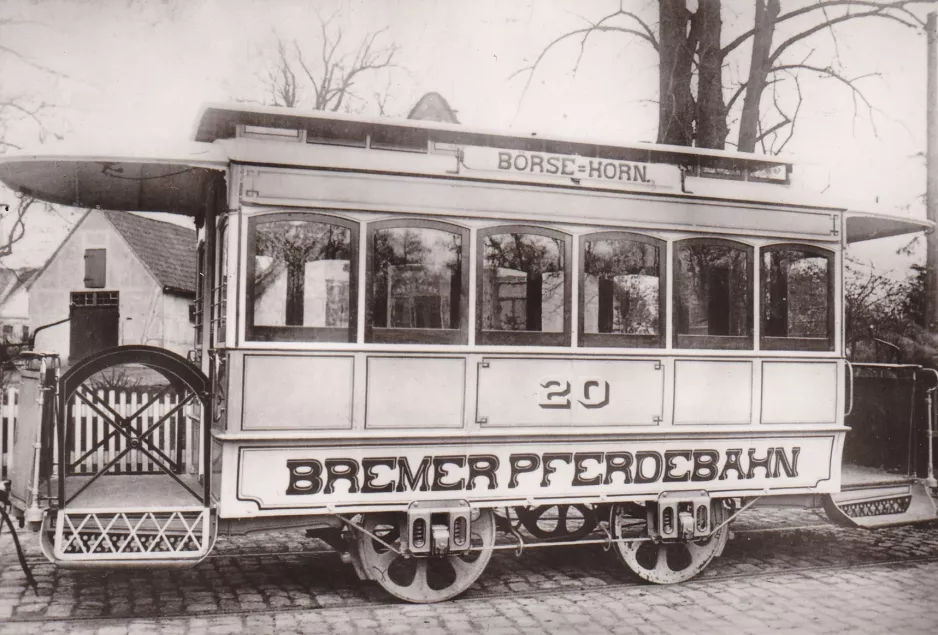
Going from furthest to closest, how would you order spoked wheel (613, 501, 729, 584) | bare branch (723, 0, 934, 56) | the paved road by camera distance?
bare branch (723, 0, 934, 56)
spoked wheel (613, 501, 729, 584)
the paved road

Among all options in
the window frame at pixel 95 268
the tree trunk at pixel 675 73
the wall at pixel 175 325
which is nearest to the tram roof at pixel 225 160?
the tree trunk at pixel 675 73

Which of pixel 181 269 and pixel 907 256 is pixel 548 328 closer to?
pixel 907 256

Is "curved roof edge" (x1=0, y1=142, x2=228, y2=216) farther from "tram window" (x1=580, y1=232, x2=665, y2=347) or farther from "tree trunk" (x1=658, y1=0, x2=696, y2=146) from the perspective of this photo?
"tree trunk" (x1=658, y1=0, x2=696, y2=146)

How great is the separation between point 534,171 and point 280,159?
5.88 ft

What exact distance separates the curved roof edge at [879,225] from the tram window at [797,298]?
0.62 meters

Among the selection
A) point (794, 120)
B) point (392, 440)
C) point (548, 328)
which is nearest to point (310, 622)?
point (392, 440)

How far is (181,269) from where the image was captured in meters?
25.1

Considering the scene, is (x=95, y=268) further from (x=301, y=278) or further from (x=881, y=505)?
(x=881, y=505)

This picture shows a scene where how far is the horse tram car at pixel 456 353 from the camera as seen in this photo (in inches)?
231

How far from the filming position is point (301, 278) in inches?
237

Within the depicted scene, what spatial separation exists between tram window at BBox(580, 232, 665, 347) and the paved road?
1.83 m

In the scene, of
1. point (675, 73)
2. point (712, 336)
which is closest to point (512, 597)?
point (712, 336)

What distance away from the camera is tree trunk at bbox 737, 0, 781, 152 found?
37.0 feet

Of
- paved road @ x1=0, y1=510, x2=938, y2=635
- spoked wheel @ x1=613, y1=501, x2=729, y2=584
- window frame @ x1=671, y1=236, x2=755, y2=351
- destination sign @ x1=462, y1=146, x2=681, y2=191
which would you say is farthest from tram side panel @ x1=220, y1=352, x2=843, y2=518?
destination sign @ x1=462, y1=146, x2=681, y2=191
